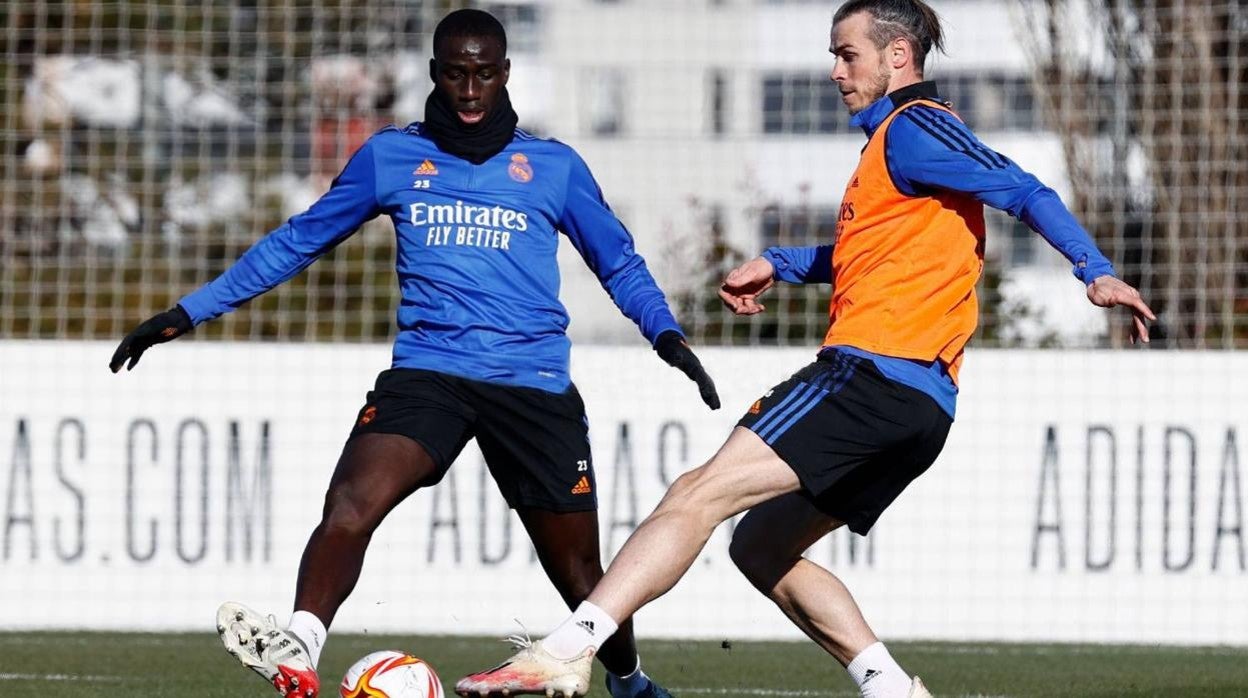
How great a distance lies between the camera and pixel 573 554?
6707mm

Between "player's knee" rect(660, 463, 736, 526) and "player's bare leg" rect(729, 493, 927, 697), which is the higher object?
"player's knee" rect(660, 463, 736, 526)

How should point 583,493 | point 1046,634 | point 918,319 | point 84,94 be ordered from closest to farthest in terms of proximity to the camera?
point 918,319 → point 583,493 → point 1046,634 → point 84,94

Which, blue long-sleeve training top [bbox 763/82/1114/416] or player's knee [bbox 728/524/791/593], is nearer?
blue long-sleeve training top [bbox 763/82/1114/416]

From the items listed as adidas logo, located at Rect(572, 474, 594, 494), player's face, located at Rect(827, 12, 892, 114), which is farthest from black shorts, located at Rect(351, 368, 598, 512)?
player's face, located at Rect(827, 12, 892, 114)

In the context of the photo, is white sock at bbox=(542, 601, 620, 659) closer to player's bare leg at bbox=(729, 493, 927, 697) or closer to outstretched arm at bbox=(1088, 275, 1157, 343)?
player's bare leg at bbox=(729, 493, 927, 697)

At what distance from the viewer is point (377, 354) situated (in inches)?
464

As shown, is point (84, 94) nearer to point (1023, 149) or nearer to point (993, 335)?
point (1023, 149)

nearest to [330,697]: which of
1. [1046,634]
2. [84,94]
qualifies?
[1046,634]

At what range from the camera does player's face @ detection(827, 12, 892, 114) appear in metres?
6.03

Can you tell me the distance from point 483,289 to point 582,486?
70cm

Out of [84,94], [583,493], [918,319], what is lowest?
[583,493]

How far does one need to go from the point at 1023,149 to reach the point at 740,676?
15.3 meters

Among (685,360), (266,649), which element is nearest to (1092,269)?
(685,360)

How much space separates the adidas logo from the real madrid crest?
0.95 m
